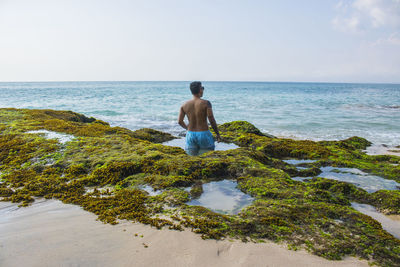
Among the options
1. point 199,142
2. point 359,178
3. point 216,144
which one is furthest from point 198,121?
point 359,178

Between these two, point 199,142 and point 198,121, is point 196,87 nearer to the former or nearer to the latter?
point 198,121

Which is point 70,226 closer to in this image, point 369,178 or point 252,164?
point 252,164

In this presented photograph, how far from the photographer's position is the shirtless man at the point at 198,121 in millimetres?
5770

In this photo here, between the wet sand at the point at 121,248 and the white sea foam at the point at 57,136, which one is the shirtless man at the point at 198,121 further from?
the wet sand at the point at 121,248

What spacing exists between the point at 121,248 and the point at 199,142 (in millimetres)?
3734

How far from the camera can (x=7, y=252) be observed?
243cm

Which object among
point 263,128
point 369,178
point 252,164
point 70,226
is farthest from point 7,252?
point 263,128

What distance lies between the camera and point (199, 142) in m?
6.04

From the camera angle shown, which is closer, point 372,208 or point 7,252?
point 7,252

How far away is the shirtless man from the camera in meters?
5.77

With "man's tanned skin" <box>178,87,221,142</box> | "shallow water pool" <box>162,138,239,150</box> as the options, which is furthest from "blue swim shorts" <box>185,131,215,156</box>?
"shallow water pool" <box>162,138,239,150</box>

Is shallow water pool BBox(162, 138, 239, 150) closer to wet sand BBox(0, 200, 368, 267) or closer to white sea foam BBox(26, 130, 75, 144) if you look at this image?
white sea foam BBox(26, 130, 75, 144)

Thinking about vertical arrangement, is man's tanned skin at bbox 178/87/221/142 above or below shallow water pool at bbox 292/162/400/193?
above

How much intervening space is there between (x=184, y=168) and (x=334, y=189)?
8.22 feet
